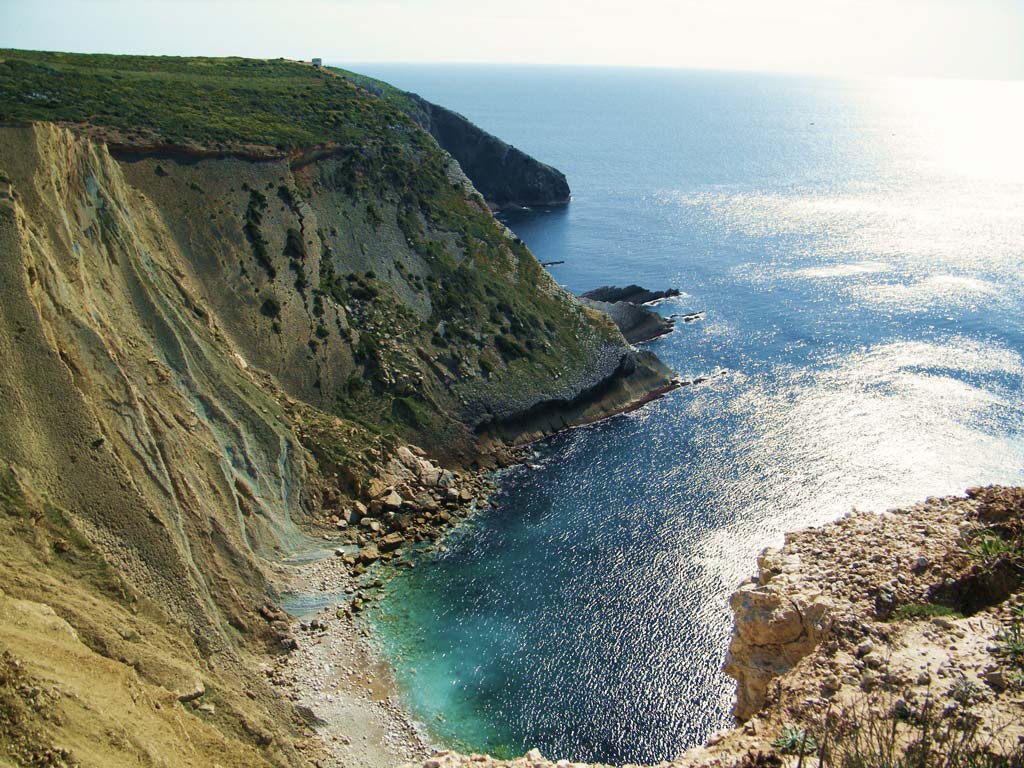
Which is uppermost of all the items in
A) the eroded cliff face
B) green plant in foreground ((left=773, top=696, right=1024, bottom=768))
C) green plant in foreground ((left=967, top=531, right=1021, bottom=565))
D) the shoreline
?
the eroded cliff face

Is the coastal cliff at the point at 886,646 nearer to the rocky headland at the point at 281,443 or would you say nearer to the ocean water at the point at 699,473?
the rocky headland at the point at 281,443

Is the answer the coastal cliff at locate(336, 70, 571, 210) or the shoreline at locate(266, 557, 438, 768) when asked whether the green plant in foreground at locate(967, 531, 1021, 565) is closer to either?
the shoreline at locate(266, 557, 438, 768)

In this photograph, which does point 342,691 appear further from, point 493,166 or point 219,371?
point 493,166

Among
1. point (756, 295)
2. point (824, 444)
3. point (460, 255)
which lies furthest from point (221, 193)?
point (756, 295)

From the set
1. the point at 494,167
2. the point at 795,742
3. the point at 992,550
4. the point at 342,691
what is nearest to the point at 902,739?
the point at 795,742

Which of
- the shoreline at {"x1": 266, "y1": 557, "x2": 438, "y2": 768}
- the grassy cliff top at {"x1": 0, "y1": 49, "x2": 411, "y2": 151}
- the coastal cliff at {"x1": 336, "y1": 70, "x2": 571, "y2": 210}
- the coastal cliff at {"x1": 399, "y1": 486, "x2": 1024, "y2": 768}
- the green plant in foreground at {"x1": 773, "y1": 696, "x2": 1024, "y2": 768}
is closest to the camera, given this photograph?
the green plant in foreground at {"x1": 773, "y1": 696, "x2": 1024, "y2": 768}

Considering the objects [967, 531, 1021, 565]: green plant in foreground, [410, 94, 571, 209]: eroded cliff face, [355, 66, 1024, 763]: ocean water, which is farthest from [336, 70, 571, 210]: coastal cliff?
[967, 531, 1021, 565]: green plant in foreground

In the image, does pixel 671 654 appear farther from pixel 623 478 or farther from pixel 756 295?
pixel 756 295
